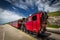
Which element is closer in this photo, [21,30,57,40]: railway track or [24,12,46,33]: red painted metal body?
[24,12,46,33]: red painted metal body

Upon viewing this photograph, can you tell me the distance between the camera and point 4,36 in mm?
4113

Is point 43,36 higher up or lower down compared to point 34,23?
lower down

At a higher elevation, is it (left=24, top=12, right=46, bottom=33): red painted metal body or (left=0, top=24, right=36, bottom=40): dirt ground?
(left=24, top=12, right=46, bottom=33): red painted metal body

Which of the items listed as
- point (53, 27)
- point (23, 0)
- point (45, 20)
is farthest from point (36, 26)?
point (23, 0)

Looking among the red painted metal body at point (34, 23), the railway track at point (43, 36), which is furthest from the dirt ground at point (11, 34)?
the red painted metal body at point (34, 23)

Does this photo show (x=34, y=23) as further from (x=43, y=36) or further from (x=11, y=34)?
(x=11, y=34)

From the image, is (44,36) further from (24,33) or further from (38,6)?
(38,6)

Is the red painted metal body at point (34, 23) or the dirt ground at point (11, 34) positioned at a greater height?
the red painted metal body at point (34, 23)

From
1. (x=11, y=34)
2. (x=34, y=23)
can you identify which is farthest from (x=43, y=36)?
(x=11, y=34)

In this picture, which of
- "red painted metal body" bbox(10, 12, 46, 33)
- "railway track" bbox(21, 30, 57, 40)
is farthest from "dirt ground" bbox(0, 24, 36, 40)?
"red painted metal body" bbox(10, 12, 46, 33)

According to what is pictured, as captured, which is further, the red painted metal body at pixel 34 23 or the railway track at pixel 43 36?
the railway track at pixel 43 36

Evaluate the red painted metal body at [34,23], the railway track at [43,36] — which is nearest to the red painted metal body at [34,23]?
the red painted metal body at [34,23]

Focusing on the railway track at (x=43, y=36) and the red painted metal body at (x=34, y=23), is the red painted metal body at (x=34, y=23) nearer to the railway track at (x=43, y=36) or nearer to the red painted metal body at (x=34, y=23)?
the red painted metal body at (x=34, y=23)

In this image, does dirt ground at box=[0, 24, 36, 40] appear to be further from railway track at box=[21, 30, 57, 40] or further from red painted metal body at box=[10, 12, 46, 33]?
red painted metal body at box=[10, 12, 46, 33]
